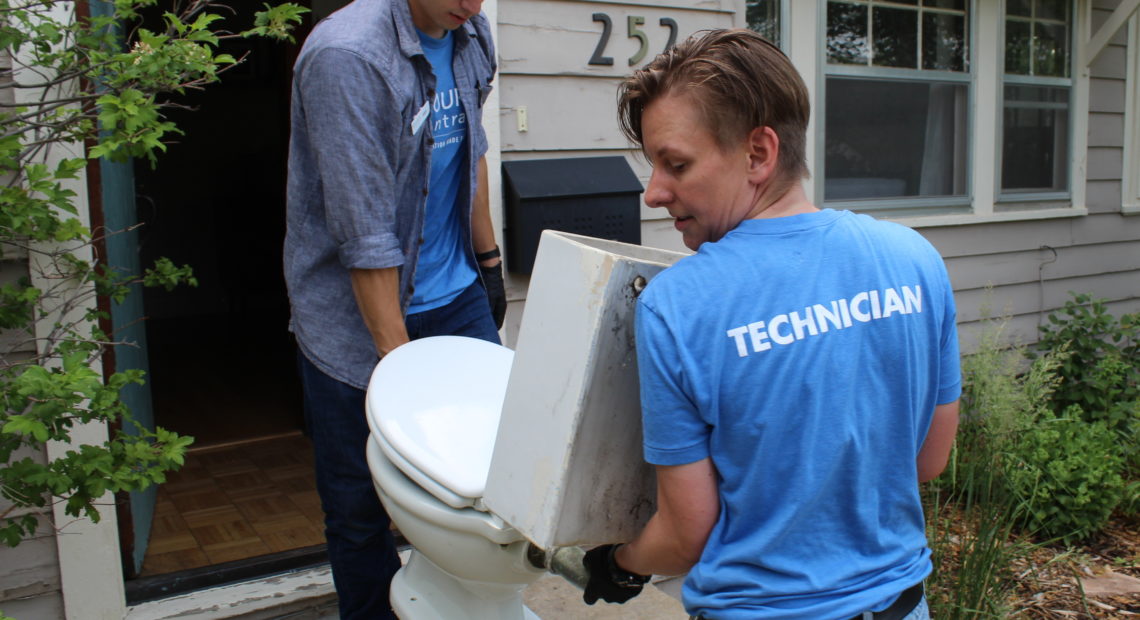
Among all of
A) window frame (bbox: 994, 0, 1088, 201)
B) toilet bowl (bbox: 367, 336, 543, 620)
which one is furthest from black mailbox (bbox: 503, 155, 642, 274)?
window frame (bbox: 994, 0, 1088, 201)

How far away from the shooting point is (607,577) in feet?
4.00

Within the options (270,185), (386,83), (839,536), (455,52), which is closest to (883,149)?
(455,52)

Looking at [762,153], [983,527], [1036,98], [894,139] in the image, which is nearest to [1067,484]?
[983,527]

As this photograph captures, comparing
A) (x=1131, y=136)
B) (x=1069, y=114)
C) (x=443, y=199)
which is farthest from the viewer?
(x=1131, y=136)

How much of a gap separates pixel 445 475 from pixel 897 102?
11.9ft

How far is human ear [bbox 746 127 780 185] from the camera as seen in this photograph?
1.05 m

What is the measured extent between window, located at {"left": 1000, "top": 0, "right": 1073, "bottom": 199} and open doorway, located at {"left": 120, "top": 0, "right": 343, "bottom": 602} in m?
3.40

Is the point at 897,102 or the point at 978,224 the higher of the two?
the point at 897,102

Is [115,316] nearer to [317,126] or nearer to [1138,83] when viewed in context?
[317,126]

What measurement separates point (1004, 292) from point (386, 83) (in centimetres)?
380

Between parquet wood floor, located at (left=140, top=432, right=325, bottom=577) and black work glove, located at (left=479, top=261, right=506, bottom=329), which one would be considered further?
parquet wood floor, located at (left=140, top=432, right=325, bottom=577)

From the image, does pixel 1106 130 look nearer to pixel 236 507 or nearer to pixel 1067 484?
pixel 1067 484

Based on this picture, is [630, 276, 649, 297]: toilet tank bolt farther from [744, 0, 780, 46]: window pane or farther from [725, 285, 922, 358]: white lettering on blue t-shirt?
[744, 0, 780, 46]: window pane

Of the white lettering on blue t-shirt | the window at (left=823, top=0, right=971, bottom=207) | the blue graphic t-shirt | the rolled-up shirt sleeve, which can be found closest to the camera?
the white lettering on blue t-shirt
